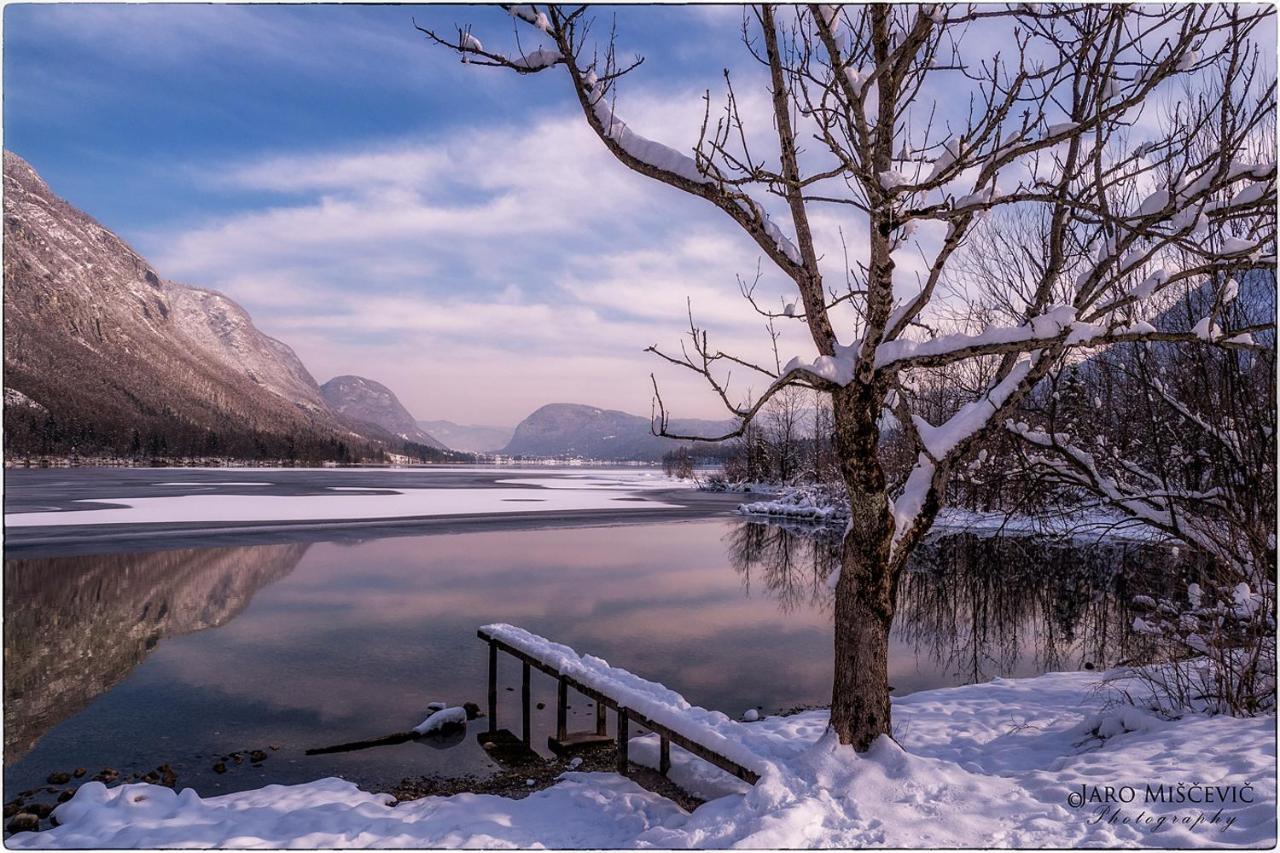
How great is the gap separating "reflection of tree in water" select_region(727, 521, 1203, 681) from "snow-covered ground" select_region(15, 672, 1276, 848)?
2228mm

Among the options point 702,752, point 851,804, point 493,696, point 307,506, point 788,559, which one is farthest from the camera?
point 307,506

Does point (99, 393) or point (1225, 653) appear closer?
point (1225, 653)

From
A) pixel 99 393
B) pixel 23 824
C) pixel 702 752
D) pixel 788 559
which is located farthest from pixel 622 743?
pixel 99 393

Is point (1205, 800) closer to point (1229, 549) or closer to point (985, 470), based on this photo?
point (1229, 549)

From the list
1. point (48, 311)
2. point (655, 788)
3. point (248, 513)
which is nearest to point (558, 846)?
point (655, 788)

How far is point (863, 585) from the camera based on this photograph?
6305 millimetres

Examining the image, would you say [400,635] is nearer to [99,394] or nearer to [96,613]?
[96,613]

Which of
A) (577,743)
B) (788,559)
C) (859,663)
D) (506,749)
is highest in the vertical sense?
(859,663)

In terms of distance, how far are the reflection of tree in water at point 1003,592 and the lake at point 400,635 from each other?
0.09m

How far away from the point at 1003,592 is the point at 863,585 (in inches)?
629

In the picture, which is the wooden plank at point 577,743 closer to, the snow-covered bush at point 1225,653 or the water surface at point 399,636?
the water surface at point 399,636

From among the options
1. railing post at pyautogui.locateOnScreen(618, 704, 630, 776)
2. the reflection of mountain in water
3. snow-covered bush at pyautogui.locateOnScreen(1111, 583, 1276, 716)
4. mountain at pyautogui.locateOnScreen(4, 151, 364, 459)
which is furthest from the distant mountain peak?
snow-covered bush at pyautogui.locateOnScreen(1111, 583, 1276, 716)

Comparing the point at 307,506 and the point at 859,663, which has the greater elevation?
A: the point at 859,663

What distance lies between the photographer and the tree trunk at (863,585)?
6113 millimetres
